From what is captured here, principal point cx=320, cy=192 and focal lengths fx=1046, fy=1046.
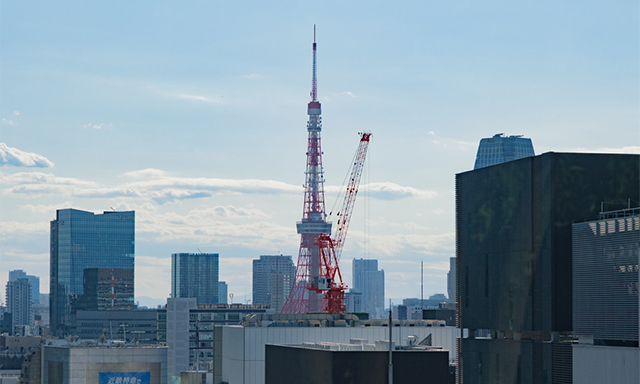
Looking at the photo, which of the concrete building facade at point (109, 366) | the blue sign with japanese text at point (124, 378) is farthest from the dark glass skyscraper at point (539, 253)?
the concrete building facade at point (109, 366)

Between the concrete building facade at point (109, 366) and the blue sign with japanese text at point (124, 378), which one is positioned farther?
the concrete building facade at point (109, 366)

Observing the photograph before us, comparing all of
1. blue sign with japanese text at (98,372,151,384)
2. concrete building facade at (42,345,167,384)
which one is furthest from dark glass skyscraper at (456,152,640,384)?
concrete building facade at (42,345,167,384)

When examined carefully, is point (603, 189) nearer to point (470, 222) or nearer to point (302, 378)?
point (470, 222)

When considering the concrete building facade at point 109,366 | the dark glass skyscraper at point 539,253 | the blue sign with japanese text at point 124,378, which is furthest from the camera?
the concrete building facade at point 109,366

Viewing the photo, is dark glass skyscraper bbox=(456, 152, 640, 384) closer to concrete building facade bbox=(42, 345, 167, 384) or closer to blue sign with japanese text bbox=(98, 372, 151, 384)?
blue sign with japanese text bbox=(98, 372, 151, 384)

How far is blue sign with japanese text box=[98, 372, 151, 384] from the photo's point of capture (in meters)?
191

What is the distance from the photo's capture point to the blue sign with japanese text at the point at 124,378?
7505 inches

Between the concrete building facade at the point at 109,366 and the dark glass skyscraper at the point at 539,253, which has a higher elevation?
the dark glass skyscraper at the point at 539,253

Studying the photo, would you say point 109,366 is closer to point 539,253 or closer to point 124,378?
point 124,378

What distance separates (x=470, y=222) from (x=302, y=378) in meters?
22.2

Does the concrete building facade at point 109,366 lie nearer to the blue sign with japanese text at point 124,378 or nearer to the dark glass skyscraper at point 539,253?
the blue sign with japanese text at point 124,378

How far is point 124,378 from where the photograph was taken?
627 feet

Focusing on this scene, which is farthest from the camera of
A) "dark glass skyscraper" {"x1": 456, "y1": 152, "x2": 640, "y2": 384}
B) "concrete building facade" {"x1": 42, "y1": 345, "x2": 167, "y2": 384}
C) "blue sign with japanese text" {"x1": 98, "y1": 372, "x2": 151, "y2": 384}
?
"concrete building facade" {"x1": 42, "y1": 345, "x2": 167, "y2": 384}

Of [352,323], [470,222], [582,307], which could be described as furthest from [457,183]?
[352,323]
